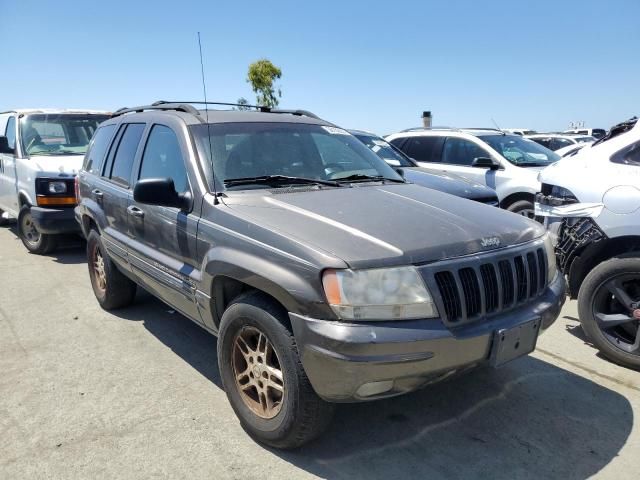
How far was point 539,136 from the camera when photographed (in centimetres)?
1611

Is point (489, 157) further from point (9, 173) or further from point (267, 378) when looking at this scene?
point (9, 173)

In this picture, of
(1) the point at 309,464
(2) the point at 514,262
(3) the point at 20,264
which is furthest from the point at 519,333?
(3) the point at 20,264

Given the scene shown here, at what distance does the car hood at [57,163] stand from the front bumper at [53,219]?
54cm

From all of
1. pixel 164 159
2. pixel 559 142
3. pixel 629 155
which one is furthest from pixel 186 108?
pixel 559 142

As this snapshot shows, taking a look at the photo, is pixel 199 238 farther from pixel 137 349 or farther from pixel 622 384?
pixel 622 384

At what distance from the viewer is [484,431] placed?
2969mm

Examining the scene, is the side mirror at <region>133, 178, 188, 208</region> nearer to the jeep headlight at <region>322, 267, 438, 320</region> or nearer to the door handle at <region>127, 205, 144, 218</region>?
the door handle at <region>127, 205, 144, 218</region>

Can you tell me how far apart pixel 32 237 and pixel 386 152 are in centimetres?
540

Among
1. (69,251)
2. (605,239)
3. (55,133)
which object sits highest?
(55,133)

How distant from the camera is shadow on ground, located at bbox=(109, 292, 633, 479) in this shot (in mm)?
2656

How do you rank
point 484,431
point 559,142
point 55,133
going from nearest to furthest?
point 484,431, point 55,133, point 559,142

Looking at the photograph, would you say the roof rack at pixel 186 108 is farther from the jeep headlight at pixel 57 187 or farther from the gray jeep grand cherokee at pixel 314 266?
the jeep headlight at pixel 57 187

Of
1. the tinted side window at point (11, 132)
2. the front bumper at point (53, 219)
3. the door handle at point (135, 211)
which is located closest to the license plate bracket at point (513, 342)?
the door handle at point (135, 211)

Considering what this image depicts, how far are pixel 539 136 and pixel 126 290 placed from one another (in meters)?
14.7
